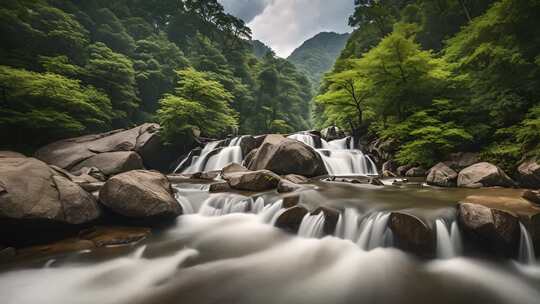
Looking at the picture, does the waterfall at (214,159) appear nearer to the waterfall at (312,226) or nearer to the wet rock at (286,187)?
the wet rock at (286,187)

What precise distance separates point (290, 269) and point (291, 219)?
5.36 ft

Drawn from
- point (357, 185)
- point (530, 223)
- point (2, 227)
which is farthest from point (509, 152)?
point (2, 227)

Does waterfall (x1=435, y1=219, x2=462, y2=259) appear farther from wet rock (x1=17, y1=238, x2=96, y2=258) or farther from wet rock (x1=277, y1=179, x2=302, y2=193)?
wet rock (x1=17, y1=238, x2=96, y2=258)

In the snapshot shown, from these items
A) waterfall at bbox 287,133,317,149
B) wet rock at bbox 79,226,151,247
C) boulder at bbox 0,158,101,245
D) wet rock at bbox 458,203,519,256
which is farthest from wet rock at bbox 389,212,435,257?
waterfall at bbox 287,133,317,149

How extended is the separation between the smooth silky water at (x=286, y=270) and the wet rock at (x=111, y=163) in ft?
24.7

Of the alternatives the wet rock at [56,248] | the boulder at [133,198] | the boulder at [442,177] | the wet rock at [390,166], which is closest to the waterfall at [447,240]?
the boulder at [442,177]

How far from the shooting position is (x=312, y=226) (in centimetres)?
519

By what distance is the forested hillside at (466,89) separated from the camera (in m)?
7.67

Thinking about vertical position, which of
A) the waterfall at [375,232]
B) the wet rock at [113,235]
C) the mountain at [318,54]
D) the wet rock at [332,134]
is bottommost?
the wet rock at [113,235]

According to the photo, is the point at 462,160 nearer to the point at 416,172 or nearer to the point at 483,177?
the point at 416,172

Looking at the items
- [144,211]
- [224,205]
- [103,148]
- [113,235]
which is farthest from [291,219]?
[103,148]

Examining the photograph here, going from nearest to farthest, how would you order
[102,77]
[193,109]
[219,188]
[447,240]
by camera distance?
1. [447,240]
2. [219,188]
3. [193,109]
4. [102,77]

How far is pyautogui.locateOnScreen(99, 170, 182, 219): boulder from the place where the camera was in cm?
524

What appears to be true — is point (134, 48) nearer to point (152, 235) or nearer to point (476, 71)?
point (152, 235)
